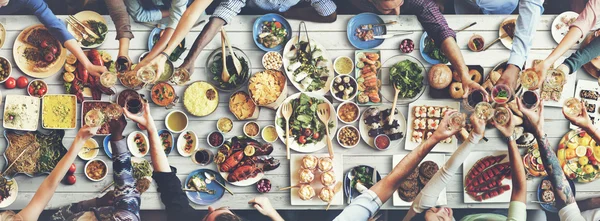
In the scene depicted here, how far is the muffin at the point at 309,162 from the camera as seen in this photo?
4160mm

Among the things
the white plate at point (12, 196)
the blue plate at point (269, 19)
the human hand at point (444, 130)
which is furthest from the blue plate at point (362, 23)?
the white plate at point (12, 196)

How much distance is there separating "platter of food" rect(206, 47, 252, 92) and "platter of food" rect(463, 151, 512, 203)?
6.27ft

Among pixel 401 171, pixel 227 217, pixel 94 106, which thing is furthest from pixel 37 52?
pixel 401 171

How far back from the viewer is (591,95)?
418 cm

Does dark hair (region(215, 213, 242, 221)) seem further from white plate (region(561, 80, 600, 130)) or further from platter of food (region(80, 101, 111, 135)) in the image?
white plate (region(561, 80, 600, 130))

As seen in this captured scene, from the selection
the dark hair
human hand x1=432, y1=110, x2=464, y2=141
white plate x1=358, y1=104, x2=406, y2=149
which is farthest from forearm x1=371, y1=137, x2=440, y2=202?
the dark hair

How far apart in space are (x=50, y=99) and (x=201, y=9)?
4.70ft

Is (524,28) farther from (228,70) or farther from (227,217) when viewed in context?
(227,217)

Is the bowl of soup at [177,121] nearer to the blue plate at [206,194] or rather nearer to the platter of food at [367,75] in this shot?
the blue plate at [206,194]

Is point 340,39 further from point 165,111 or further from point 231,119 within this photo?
point 165,111

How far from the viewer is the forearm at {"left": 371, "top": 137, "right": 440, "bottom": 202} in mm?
4113

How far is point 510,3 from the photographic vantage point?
4.12 m

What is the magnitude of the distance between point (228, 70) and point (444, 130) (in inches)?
69.3

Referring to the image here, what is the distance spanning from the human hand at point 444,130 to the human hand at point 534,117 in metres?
0.51
